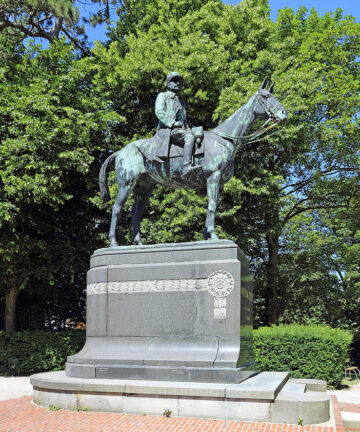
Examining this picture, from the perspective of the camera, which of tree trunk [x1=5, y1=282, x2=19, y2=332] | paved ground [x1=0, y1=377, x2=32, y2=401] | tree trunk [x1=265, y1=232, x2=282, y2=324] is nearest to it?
paved ground [x1=0, y1=377, x2=32, y2=401]

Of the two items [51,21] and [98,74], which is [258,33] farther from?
[51,21]

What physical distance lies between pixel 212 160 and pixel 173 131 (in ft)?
3.46

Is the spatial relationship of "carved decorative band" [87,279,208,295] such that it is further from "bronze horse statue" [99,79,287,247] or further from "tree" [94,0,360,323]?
"tree" [94,0,360,323]

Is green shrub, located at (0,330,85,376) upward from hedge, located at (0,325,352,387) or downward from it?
downward

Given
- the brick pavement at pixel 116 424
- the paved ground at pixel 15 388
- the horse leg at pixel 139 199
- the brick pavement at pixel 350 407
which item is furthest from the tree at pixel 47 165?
the brick pavement at pixel 350 407

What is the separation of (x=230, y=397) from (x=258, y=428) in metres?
0.69

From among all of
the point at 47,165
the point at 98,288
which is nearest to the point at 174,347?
the point at 98,288

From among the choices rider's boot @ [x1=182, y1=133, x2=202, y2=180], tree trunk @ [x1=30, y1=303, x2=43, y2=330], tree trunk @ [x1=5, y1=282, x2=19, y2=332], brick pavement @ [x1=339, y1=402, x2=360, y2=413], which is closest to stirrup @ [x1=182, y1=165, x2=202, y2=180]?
rider's boot @ [x1=182, y1=133, x2=202, y2=180]

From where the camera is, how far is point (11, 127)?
705 inches

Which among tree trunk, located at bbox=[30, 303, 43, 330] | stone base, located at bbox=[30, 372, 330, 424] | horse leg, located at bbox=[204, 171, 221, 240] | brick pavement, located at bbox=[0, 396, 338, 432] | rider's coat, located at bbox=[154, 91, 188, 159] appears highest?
rider's coat, located at bbox=[154, 91, 188, 159]

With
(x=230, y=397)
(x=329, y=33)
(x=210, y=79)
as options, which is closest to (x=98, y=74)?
(x=210, y=79)

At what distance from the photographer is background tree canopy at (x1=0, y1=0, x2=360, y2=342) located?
60.1 feet

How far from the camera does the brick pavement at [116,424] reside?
707cm

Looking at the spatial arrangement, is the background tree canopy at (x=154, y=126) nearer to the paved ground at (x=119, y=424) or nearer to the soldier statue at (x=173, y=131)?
the soldier statue at (x=173, y=131)
